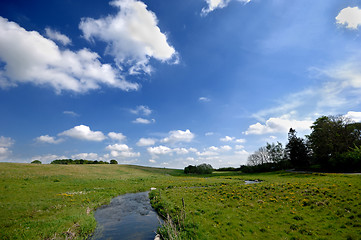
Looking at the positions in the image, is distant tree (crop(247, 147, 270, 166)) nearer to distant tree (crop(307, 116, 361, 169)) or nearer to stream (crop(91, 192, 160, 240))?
distant tree (crop(307, 116, 361, 169))

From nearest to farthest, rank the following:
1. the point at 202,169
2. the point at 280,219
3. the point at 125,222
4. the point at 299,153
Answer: the point at 280,219, the point at 125,222, the point at 299,153, the point at 202,169

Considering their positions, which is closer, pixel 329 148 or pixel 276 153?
pixel 329 148

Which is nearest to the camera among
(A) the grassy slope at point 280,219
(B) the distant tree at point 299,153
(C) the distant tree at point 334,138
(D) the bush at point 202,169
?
(A) the grassy slope at point 280,219

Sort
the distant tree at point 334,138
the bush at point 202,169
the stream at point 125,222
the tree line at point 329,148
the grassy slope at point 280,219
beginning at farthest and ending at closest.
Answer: the bush at point 202,169 → the distant tree at point 334,138 → the tree line at point 329,148 → the stream at point 125,222 → the grassy slope at point 280,219

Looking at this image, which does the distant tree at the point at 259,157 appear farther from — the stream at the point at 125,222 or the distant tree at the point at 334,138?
the stream at the point at 125,222

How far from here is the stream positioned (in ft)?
43.4

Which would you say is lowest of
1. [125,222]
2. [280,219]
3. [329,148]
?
[125,222]

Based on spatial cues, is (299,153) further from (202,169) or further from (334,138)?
(202,169)

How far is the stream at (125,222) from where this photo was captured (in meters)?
13.2

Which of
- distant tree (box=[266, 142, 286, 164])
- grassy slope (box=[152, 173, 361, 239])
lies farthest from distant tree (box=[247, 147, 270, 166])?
grassy slope (box=[152, 173, 361, 239])

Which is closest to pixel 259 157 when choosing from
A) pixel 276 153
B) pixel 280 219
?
pixel 276 153

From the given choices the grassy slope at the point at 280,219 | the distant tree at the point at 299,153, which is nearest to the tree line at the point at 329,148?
the distant tree at the point at 299,153

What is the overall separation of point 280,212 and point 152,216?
13.0 meters

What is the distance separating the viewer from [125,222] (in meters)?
16.3
